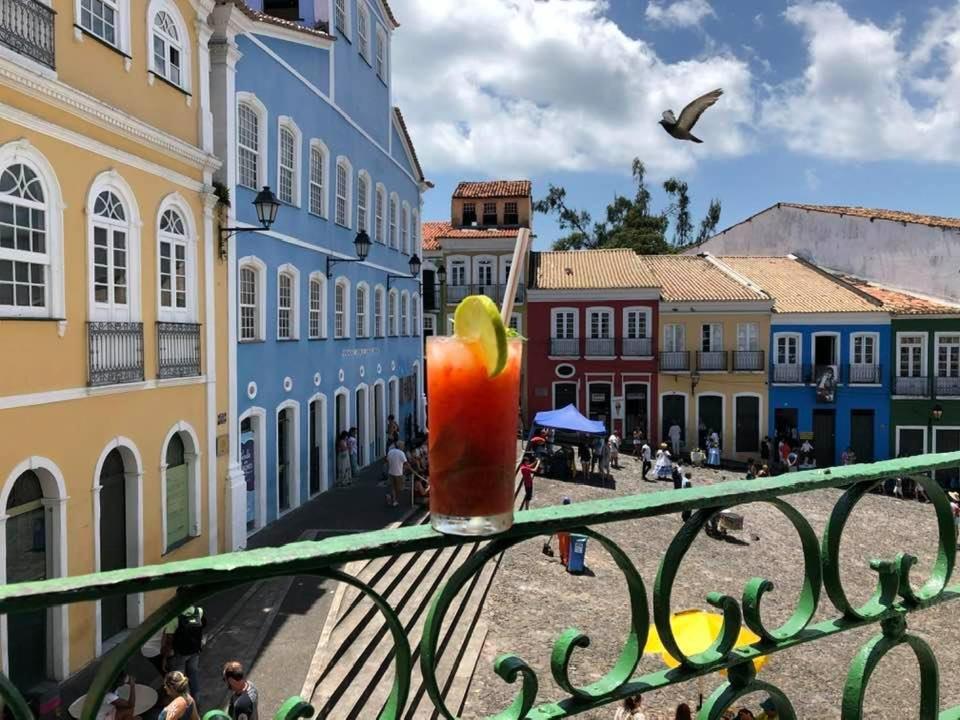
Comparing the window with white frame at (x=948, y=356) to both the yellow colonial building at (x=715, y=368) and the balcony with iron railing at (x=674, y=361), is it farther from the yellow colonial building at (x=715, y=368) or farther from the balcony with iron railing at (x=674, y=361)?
the balcony with iron railing at (x=674, y=361)

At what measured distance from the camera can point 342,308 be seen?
20.2 metres

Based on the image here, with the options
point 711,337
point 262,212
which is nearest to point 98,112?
point 262,212

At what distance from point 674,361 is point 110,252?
23.3m

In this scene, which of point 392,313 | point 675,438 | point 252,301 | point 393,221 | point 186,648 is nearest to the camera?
point 186,648

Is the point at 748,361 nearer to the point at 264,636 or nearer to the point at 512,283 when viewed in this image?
the point at 264,636

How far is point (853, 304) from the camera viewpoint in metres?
28.5

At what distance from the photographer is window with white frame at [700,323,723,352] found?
2931 centimetres

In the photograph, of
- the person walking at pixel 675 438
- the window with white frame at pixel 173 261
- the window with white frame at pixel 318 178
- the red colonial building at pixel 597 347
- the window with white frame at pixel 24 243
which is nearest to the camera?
the window with white frame at pixel 24 243

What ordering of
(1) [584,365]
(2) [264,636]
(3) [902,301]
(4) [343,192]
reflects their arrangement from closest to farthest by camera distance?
(2) [264,636] < (4) [343,192] < (3) [902,301] < (1) [584,365]

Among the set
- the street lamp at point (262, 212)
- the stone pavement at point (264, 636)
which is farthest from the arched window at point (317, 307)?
the stone pavement at point (264, 636)

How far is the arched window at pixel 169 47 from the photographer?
1097 cm

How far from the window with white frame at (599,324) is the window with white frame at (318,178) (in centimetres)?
1462

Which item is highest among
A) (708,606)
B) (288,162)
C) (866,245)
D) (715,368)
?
(288,162)

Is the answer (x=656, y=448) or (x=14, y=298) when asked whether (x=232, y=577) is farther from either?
(x=656, y=448)
